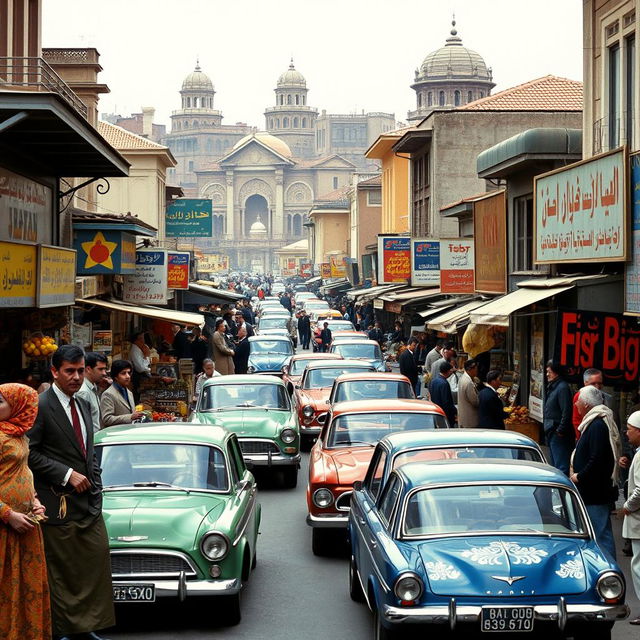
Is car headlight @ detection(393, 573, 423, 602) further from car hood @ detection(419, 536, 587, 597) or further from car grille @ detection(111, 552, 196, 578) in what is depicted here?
→ car grille @ detection(111, 552, 196, 578)

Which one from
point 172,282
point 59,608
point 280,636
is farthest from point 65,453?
point 172,282

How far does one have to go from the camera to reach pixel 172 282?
30438 millimetres

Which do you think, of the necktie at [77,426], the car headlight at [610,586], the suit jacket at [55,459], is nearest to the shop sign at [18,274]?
the necktie at [77,426]

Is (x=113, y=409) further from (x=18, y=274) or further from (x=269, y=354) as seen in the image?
(x=269, y=354)

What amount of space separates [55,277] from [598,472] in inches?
360

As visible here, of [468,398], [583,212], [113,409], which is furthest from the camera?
[583,212]

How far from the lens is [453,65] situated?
97.0 metres

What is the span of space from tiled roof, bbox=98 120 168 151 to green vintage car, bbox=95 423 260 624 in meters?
34.1

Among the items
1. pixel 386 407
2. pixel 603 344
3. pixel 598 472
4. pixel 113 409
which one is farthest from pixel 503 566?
pixel 603 344

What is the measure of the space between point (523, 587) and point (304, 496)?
26.5 ft

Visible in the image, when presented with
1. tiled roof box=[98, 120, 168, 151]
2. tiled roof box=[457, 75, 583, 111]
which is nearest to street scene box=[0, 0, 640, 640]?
tiled roof box=[457, 75, 583, 111]

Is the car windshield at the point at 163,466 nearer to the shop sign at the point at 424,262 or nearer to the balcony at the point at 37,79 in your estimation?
the balcony at the point at 37,79

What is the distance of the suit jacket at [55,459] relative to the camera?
6711 mm

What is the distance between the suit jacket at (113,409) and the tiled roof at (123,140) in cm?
3128
